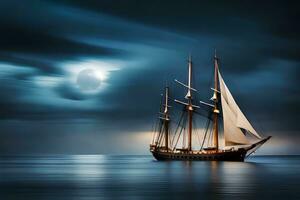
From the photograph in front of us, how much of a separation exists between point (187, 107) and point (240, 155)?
19772mm

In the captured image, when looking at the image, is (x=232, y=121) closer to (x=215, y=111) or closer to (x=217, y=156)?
(x=215, y=111)

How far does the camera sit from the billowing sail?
500 feet

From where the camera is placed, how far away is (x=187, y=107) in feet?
543

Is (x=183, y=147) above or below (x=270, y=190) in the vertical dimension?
above

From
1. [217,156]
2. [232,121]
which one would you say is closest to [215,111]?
[232,121]

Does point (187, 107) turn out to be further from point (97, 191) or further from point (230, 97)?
point (97, 191)

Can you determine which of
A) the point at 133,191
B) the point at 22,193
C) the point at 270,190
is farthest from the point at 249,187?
the point at 22,193

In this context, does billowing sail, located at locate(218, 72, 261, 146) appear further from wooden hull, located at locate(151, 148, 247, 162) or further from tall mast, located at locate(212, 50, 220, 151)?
tall mast, located at locate(212, 50, 220, 151)

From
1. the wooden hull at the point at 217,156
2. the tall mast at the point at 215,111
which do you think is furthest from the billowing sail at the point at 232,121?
the tall mast at the point at 215,111

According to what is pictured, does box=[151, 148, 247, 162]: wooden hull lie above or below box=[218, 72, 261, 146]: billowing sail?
below

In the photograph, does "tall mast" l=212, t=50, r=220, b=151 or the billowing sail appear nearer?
the billowing sail

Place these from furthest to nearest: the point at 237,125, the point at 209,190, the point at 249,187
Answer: the point at 237,125 → the point at 249,187 → the point at 209,190

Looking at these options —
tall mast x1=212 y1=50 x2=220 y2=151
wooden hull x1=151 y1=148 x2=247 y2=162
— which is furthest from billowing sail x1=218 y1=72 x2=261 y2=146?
tall mast x1=212 y1=50 x2=220 y2=151

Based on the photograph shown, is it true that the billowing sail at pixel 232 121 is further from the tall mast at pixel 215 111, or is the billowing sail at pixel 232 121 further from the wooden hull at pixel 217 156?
the tall mast at pixel 215 111
